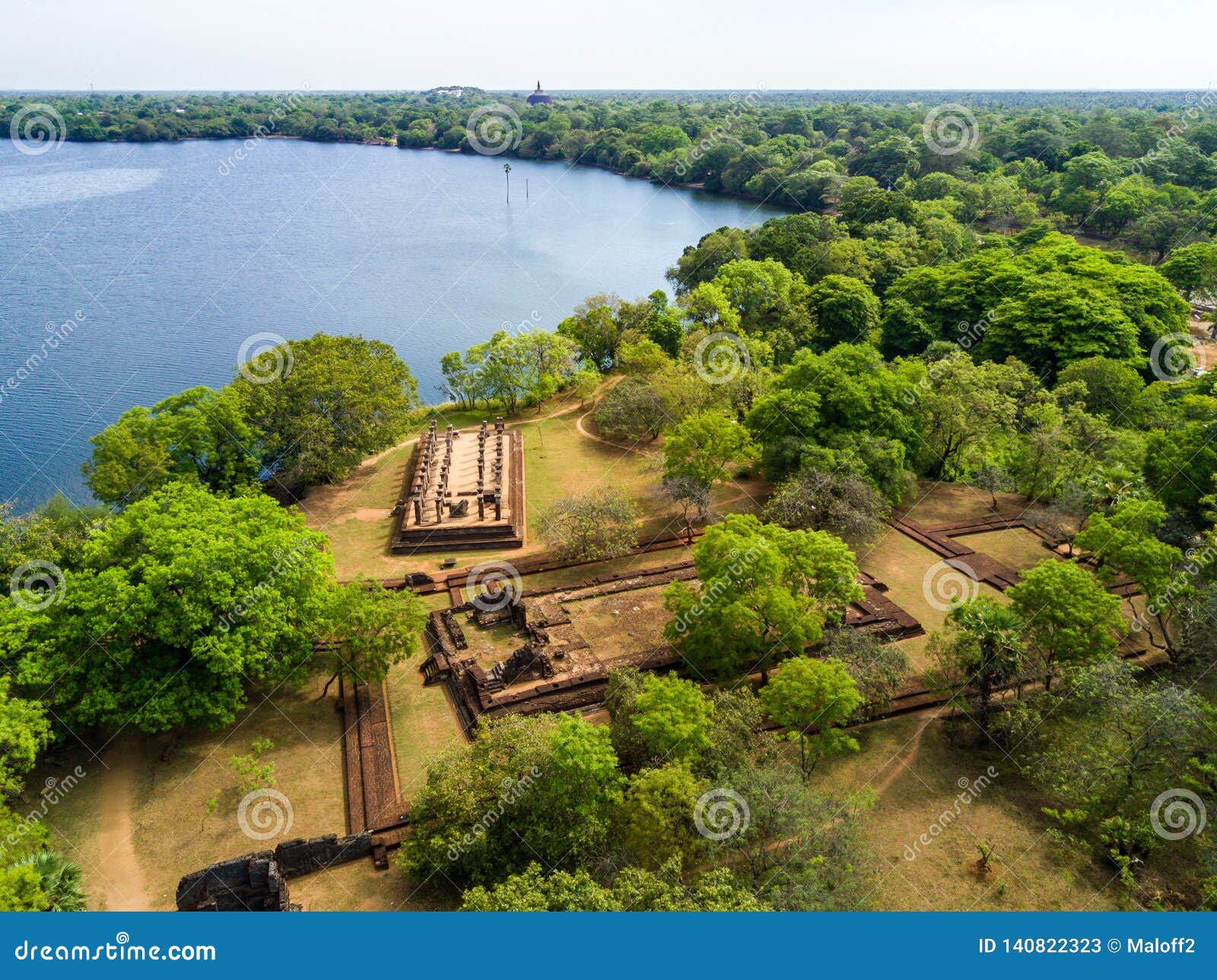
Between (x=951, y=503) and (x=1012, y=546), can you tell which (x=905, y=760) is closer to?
(x=1012, y=546)

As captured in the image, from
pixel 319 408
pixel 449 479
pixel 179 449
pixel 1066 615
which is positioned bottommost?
pixel 449 479

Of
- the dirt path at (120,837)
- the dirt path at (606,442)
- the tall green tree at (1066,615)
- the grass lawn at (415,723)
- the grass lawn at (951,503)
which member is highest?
the tall green tree at (1066,615)

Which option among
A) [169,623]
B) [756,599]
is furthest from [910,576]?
[169,623]

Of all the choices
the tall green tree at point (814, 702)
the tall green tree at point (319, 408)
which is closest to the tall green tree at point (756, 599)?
the tall green tree at point (814, 702)

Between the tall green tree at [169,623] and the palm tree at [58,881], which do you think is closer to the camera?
the palm tree at [58,881]

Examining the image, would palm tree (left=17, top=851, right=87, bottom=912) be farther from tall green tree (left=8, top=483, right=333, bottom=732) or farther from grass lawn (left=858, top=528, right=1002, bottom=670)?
grass lawn (left=858, top=528, right=1002, bottom=670)

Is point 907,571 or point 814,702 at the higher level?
point 814,702

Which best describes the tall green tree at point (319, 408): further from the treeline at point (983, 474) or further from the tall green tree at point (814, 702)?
the tall green tree at point (814, 702)
